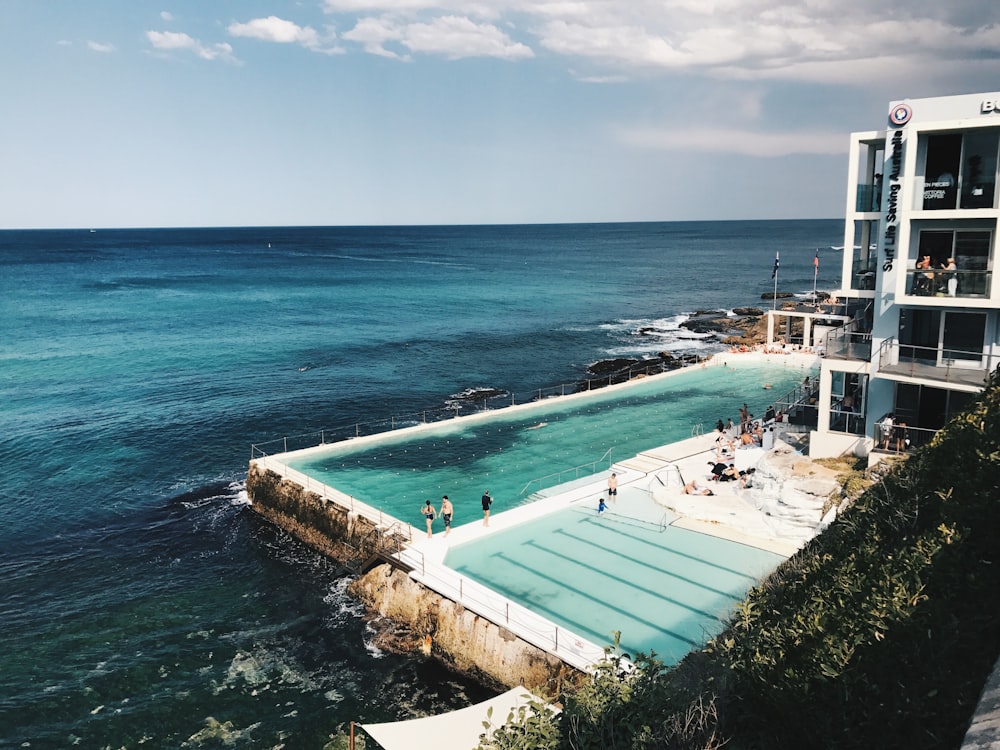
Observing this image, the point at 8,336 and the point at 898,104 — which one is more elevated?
the point at 898,104

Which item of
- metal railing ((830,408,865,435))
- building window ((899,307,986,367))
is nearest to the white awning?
metal railing ((830,408,865,435))

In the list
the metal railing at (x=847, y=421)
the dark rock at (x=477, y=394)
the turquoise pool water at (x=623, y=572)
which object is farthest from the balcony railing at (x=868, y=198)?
the dark rock at (x=477, y=394)

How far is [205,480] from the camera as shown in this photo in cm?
3638

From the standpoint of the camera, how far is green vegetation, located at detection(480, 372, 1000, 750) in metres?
7.14

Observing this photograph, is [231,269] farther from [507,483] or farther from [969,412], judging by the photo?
[969,412]

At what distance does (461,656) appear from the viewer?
19859 mm

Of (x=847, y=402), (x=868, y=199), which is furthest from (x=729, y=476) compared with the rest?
(x=868, y=199)

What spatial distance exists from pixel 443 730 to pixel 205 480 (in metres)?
25.7

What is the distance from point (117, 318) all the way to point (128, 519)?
6316 cm

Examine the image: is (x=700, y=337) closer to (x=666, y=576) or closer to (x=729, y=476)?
(x=729, y=476)

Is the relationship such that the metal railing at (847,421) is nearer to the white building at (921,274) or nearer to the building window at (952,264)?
the white building at (921,274)

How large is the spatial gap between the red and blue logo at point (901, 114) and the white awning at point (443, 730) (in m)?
20.7

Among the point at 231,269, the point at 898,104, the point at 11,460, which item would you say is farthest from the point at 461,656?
the point at 231,269

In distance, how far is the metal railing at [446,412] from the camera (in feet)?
132
